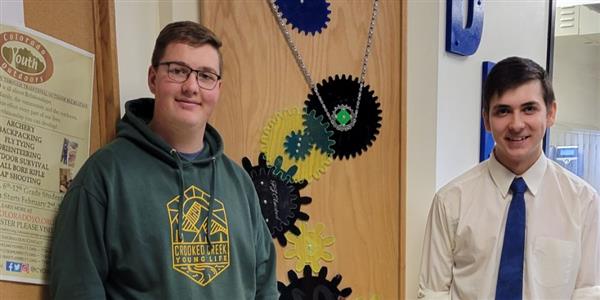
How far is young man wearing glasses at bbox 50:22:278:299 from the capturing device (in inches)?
40.6

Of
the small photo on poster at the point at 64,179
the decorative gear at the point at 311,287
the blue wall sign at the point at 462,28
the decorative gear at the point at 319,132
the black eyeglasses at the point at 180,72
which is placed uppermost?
the blue wall sign at the point at 462,28

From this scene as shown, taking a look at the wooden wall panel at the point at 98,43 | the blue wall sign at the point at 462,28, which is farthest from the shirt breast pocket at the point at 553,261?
the wooden wall panel at the point at 98,43

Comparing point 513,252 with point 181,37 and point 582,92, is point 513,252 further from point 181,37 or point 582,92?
point 582,92

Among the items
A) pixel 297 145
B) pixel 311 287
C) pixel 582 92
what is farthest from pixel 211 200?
pixel 582 92

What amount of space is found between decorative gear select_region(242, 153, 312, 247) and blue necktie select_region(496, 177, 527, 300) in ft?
2.06

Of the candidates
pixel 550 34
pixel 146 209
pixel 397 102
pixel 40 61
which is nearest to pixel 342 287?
pixel 397 102

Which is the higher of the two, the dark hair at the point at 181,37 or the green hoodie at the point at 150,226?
the dark hair at the point at 181,37

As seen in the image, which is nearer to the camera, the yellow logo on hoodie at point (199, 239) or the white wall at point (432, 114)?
the yellow logo on hoodie at point (199, 239)

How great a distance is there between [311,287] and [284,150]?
1.59 feet

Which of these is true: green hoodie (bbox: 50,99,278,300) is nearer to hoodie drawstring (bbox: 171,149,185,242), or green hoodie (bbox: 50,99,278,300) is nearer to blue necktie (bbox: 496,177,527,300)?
hoodie drawstring (bbox: 171,149,185,242)

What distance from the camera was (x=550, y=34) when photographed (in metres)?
2.64

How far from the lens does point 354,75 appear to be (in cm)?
171

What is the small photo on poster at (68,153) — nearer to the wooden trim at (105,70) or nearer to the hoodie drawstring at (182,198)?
the wooden trim at (105,70)

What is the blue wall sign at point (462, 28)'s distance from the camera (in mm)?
1737
